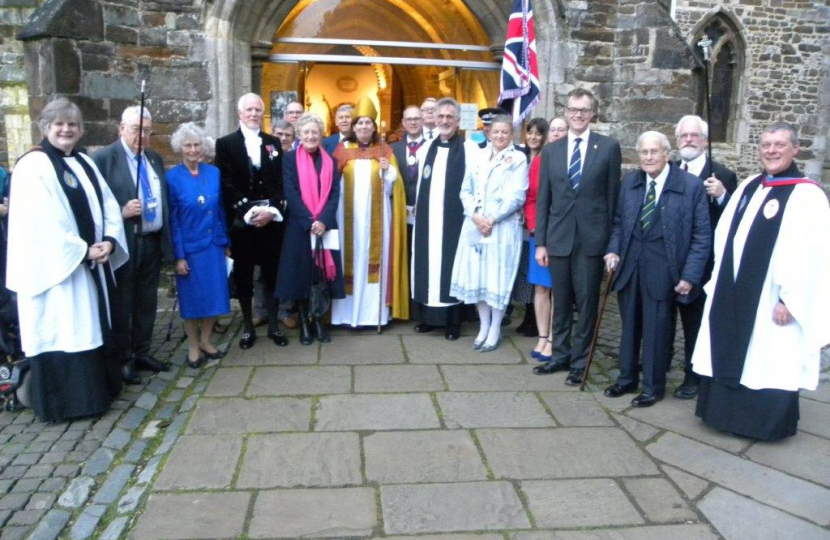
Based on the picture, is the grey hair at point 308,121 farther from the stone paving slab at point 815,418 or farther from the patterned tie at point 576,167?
the stone paving slab at point 815,418

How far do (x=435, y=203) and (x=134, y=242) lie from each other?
2.27m

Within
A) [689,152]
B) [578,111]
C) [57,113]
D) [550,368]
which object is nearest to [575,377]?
[550,368]

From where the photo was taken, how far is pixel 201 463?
12.0 ft

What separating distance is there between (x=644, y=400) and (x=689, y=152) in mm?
1613

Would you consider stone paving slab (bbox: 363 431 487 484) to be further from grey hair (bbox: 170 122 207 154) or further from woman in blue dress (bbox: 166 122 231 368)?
grey hair (bbox: 170 122 207 154)

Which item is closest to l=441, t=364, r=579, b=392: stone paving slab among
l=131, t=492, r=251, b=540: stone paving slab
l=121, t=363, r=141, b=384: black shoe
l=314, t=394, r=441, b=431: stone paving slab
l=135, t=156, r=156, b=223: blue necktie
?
l=314, t=394, r=441, b=431: stone paving slab

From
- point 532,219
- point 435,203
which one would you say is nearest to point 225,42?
point 435,203

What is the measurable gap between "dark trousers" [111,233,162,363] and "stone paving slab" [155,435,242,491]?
47.2 inches

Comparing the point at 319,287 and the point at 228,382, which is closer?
the point at 228,382

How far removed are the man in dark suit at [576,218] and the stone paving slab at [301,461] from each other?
1795 millimetres

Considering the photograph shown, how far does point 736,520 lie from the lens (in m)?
3.20

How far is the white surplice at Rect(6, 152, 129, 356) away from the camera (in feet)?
13.0

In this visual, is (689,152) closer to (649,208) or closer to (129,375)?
(649,208)

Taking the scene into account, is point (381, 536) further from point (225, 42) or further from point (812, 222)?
point (225, 42)
